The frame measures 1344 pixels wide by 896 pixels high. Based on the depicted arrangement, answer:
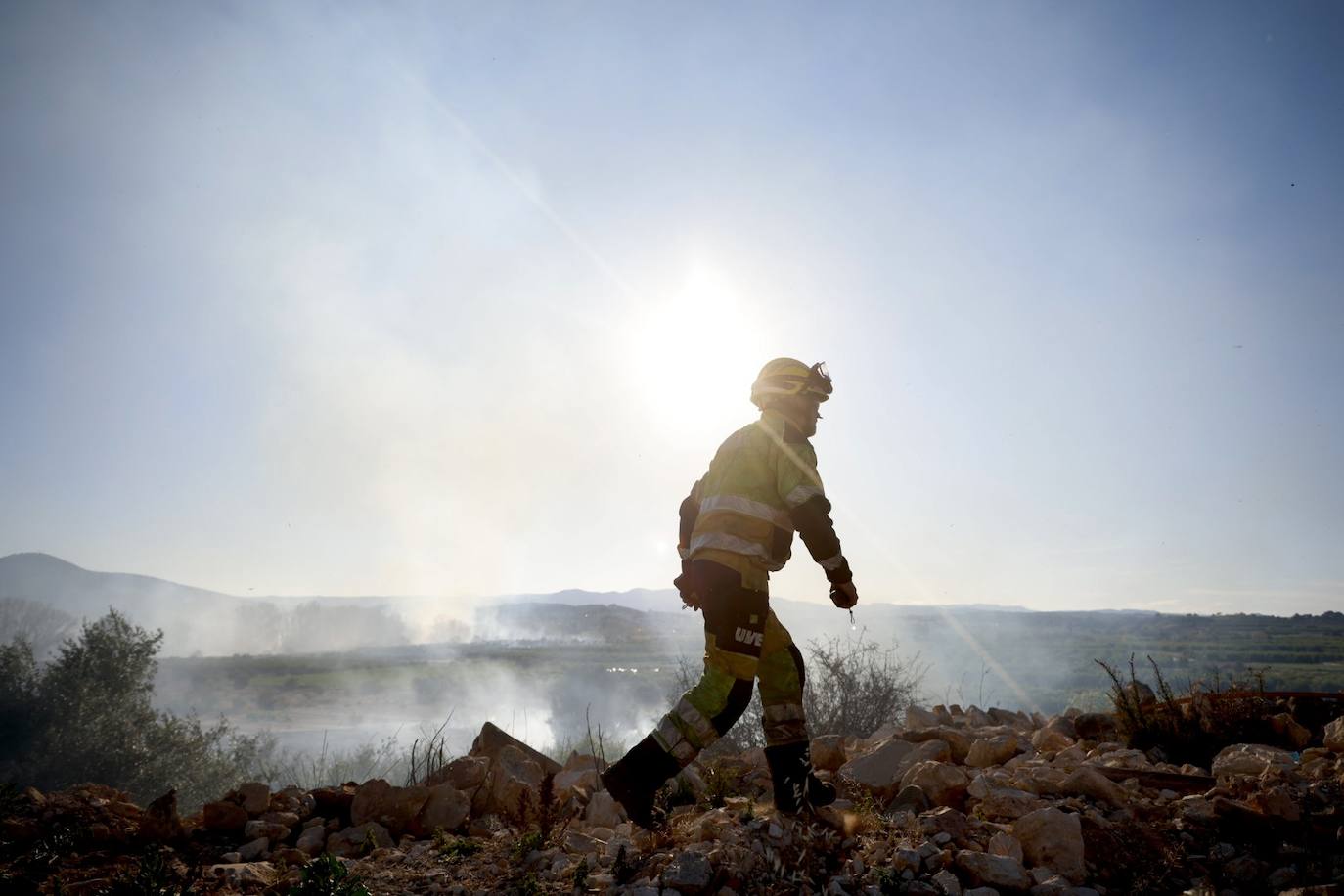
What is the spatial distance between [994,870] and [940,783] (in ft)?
3.42

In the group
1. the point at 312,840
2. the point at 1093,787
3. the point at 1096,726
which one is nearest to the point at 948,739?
the point at 1093,787

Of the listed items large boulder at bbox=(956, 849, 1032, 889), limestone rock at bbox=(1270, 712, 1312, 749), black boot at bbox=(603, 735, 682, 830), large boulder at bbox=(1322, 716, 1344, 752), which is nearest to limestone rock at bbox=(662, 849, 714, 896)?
black boot at bbox=(603, 735, 682, 830)

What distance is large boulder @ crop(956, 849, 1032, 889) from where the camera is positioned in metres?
2.52

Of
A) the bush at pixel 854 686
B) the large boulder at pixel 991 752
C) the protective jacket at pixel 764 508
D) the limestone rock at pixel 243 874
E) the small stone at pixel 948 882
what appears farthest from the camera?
the bush at pixel 854 686

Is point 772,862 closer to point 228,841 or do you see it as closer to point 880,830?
point 880,830

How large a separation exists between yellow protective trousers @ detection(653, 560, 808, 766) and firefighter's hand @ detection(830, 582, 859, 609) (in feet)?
1.19

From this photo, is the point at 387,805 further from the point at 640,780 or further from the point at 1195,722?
the point at 1195,722

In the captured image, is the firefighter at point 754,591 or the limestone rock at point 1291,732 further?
the limestone rock at point 1291,732

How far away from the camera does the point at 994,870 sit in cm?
255

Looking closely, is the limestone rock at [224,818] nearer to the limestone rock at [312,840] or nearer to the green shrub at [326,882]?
→ the limestone rock at [312,840]

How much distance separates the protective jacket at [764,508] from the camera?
11.2ft

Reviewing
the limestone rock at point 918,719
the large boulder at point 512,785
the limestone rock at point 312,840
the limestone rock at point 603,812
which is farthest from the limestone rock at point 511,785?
the limestone rock at point 918,719

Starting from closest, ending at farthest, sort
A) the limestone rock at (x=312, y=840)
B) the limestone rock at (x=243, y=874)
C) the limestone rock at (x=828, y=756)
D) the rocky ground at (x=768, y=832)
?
the rocky ground at (x=768, y=832) → the limestone rock at (x=243, y=874) → the limestone rock at (x=312, y=840) → the limestone rock at (x=828, y=756)

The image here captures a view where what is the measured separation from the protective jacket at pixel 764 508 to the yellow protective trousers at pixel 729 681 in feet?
0.38
